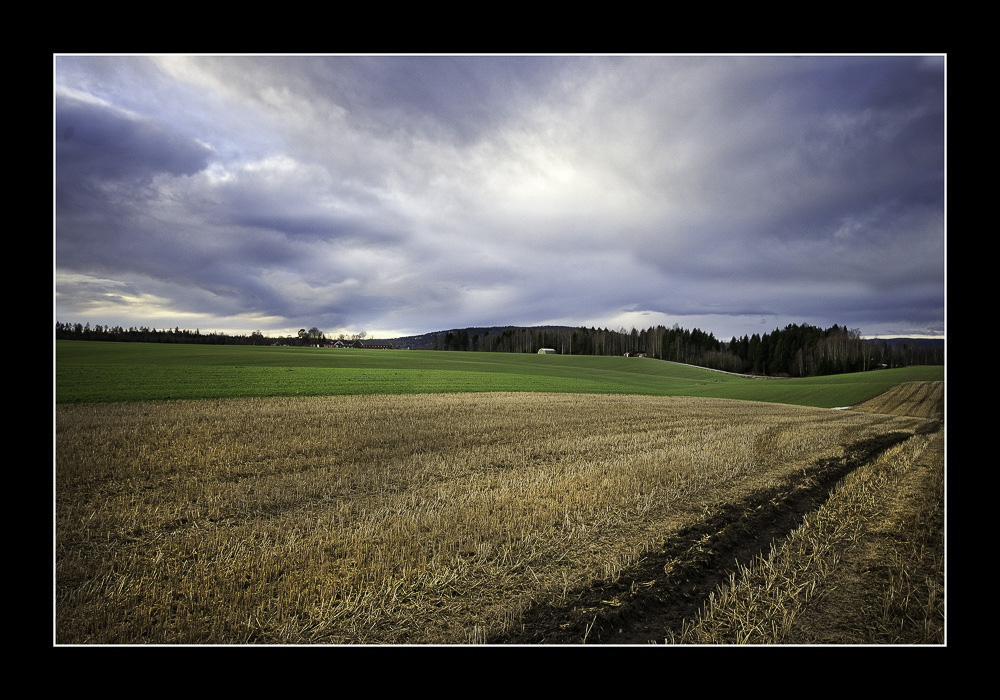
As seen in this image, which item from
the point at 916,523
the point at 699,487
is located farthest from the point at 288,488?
the point at 916,523

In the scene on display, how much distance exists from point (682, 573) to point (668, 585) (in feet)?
1.00

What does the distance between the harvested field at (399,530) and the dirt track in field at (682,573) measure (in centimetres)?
2

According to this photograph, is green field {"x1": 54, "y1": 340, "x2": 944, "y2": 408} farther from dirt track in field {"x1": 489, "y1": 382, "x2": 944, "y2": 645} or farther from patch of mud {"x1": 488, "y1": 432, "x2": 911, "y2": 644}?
patch of mud {"x1": 488, "y1": 432, "x2": 911, "y2": 644}

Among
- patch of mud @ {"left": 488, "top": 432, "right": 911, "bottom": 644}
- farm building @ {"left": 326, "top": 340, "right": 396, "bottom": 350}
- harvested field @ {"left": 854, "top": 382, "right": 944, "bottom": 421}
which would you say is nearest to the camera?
patch of mud @ {"left": 488, "top": 432, "right": 911, "bottom": 644}

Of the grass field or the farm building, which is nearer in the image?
the grass field

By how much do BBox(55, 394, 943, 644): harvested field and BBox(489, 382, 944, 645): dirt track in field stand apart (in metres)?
0.02

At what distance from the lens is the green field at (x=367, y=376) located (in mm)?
4773

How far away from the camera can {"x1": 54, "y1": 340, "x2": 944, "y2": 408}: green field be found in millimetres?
4773

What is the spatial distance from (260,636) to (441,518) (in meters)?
2.45

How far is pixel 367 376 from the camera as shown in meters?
26.1

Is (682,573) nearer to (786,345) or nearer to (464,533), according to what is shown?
(464,533)

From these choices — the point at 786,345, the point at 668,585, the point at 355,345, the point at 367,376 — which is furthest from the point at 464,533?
the point at 367,376

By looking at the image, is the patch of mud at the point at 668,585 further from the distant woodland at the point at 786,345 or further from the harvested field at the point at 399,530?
the distant woodland at the point at 786,345

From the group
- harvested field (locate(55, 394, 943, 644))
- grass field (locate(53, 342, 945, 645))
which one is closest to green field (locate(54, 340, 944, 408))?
grass field (locate(53, 342, 945, 645))
